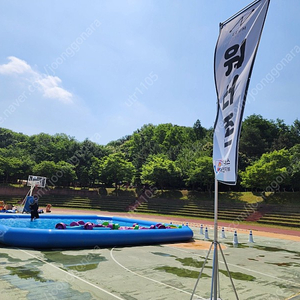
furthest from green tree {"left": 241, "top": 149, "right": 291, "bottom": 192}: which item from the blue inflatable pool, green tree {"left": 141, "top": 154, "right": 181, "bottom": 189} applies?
the blue inflatable pool

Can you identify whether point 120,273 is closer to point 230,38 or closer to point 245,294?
point 245,294

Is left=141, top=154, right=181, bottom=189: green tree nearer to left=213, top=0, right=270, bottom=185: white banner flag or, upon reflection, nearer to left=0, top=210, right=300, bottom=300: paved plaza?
left=0, top=210, right=300, bottom=300: paved plaza

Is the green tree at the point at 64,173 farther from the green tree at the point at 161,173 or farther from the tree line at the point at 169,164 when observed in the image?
the green tree at the point at 161,173

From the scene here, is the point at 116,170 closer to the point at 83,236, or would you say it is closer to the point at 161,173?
the point at 161,173

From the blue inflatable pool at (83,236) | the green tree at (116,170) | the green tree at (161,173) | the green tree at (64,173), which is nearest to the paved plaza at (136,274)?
the blue inflatable pool at (83,236)

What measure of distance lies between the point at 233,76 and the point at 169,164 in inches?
1608

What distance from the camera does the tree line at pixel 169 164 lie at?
37.3 m

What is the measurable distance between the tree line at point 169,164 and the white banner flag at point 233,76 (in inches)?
1255

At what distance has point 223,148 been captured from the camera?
6.20 metres

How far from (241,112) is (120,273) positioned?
584 centimetres

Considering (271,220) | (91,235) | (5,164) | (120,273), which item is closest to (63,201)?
(5,164)

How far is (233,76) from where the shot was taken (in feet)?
20.4

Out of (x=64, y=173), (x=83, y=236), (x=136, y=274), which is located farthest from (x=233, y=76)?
(x=64, y=173)

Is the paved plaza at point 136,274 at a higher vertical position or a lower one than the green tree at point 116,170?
lower
